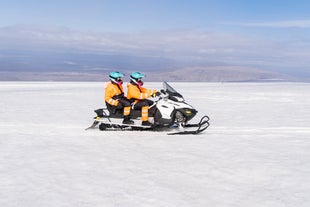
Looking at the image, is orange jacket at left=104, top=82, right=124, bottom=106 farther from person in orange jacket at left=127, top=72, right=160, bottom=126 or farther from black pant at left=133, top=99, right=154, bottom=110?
black pant at left=133, top=99, right=154, bottom=110

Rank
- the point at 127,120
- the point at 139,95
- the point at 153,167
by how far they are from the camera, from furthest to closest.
A: the point at 127,120, the point at 139,95, the point at 153,167

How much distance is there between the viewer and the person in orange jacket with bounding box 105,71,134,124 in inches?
377

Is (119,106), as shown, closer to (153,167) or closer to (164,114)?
(164,114)

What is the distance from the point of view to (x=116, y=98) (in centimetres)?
966

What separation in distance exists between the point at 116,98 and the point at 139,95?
0.59 meters

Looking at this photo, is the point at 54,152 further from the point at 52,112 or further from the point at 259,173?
the point at 52,112

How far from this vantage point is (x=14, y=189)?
184 inches

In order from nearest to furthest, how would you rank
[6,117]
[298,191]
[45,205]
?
[45,205] → [298,191] → [6,117]

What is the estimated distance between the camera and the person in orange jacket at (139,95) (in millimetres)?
9445

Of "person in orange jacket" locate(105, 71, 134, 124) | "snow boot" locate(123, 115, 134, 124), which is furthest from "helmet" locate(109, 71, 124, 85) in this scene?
"snow boot" locate(123, 115, 134, 124)

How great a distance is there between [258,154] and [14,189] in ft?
13.2

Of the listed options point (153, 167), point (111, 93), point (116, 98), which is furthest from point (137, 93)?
point (153, 167)

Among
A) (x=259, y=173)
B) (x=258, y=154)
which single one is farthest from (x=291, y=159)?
(x=259, y=173)

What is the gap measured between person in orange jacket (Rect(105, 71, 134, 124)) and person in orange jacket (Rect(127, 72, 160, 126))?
0.19 metres
